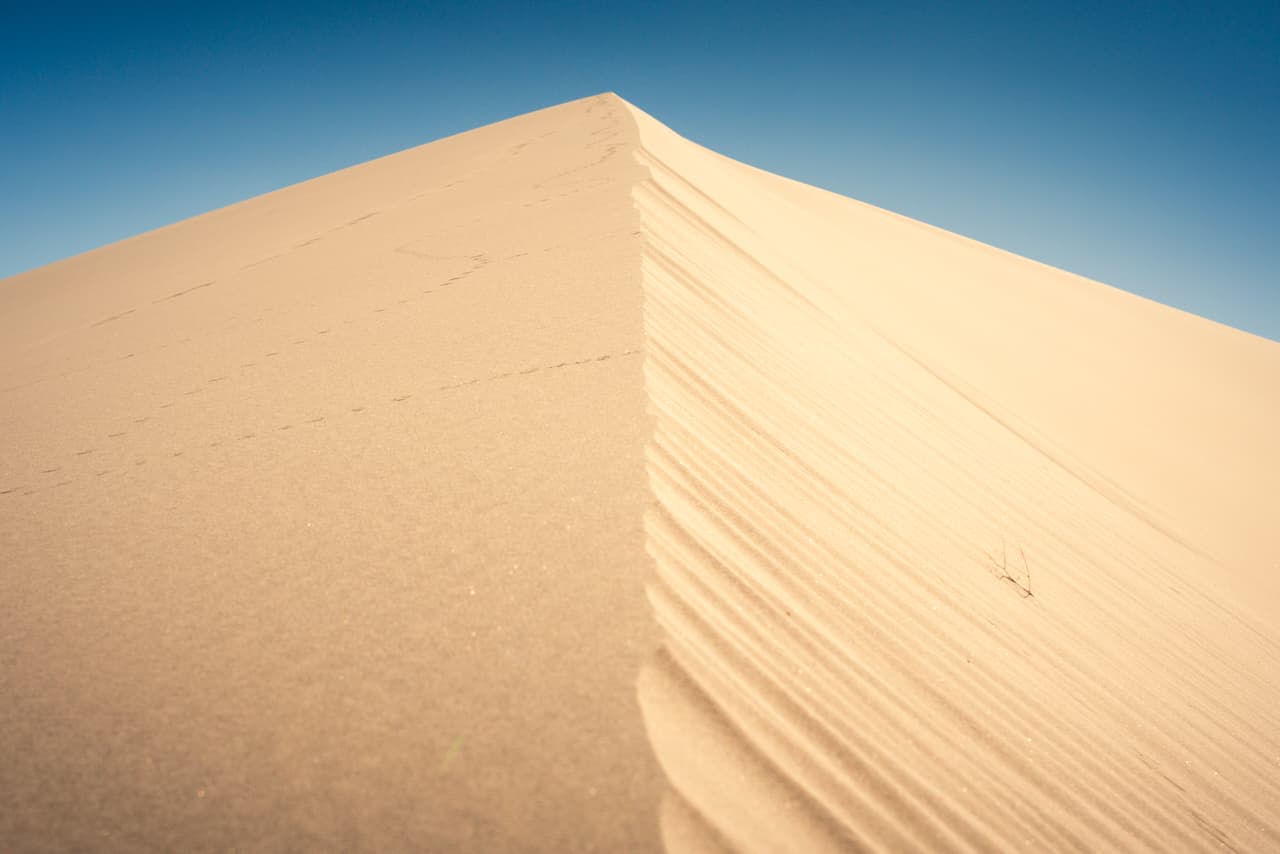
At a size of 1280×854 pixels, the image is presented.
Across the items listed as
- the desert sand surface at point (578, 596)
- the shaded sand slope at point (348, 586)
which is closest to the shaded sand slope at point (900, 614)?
the desert sand surface at point (578, 596)

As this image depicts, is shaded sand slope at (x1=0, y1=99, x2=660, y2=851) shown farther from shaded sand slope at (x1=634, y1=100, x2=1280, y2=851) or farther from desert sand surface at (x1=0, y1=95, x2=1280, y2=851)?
shaded sand slope at (x1=634, y1=100, x2=1280, y2=851)

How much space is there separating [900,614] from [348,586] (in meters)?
1.57

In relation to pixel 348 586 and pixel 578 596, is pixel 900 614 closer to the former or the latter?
pixel 578 596

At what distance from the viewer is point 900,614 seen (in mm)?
1961

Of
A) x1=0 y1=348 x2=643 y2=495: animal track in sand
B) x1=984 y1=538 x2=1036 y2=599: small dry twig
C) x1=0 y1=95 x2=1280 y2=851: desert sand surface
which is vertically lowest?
x1=984 y1=538 x2=1036 y2=599: small dry twig

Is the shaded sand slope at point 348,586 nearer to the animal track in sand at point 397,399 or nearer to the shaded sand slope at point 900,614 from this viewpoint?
the animal track in sand at point 397,399

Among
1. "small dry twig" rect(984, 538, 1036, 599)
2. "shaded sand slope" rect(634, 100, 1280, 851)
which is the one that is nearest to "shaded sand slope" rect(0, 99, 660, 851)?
"shaded sand slope" rect(634, 100, 1280, 851)

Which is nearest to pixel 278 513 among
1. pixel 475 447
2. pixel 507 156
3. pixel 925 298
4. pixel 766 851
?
pixel 475 447

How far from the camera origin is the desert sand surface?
120 centimetres

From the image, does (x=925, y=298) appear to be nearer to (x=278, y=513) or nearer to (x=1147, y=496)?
(x=1147, y=496)

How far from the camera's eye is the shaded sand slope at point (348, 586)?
3.76 feet

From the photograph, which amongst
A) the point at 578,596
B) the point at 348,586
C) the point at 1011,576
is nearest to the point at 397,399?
the point at 348,586

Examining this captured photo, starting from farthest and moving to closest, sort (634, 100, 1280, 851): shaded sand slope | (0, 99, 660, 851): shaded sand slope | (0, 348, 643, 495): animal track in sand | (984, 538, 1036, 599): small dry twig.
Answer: (984, 538, 1036, 599): small dry twig → (0, 348, 643, 495): animal track in sand → (634, 100, 1280, 851): shaded sand slope → (0, 99, 660, 851): shaded sand slope

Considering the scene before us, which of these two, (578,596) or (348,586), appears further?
(348,586)
